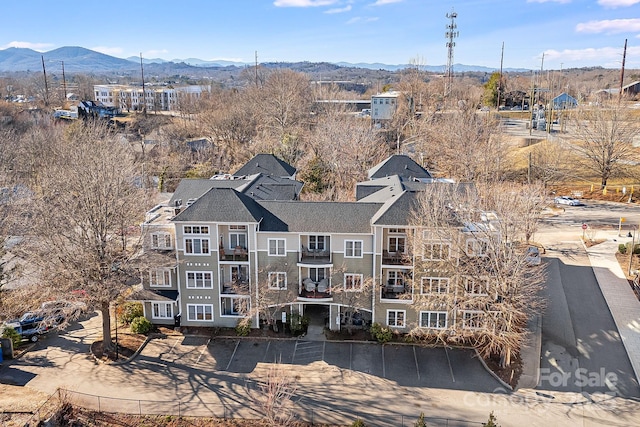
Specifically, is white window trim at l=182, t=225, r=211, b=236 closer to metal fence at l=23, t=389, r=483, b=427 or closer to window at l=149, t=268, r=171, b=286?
window at l=149, t=268, r=171, b=286

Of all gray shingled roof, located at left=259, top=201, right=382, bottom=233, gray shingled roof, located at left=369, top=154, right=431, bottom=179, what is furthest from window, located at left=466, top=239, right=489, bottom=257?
gray shingled roof, located at left=369, top=154, right=431, bottom=179

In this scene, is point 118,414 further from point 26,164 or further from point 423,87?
point 423,87

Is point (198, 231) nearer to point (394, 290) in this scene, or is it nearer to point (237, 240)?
point (237, 240)

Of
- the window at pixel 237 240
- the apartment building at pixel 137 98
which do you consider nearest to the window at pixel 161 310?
the window at pixel 237 240

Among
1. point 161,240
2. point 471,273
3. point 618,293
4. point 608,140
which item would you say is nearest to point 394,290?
point 471,273

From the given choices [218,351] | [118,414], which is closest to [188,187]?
[218,351]

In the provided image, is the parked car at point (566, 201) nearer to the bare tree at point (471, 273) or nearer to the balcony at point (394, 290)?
the bare tree at point (471, 273)
